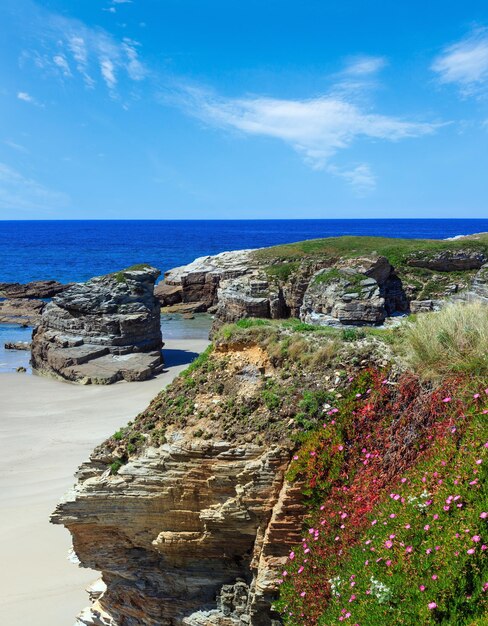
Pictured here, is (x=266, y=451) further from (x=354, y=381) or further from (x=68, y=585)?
(x=68, y=585)

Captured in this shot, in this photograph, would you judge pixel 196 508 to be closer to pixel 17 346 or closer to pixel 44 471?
pixel 44 471

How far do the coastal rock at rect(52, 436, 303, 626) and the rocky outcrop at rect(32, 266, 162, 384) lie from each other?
21755 mm

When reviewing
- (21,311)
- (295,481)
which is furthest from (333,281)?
(21,311)

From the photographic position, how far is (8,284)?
70.1 m

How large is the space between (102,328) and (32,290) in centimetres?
3832

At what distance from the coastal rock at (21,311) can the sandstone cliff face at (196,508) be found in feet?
143

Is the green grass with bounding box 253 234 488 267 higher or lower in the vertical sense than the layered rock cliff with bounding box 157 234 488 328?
higher

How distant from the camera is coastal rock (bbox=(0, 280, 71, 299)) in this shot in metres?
64.9

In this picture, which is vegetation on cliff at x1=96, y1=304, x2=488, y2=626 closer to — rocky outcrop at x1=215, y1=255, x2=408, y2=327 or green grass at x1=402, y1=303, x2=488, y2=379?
green grass at x1=402, y1=303, x2=488, y2=379

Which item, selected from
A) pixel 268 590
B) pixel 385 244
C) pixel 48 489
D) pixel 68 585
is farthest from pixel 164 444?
pixel 385 244

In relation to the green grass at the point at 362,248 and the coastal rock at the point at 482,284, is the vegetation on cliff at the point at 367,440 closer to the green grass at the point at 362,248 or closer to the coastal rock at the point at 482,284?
the coastal rock at the point at 482,284

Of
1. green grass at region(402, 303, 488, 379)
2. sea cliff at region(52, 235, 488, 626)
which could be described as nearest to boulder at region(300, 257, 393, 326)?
sea cliff at region(52, 235, 488, 626)

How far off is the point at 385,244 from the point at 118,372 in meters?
40.7

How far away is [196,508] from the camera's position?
812cm
